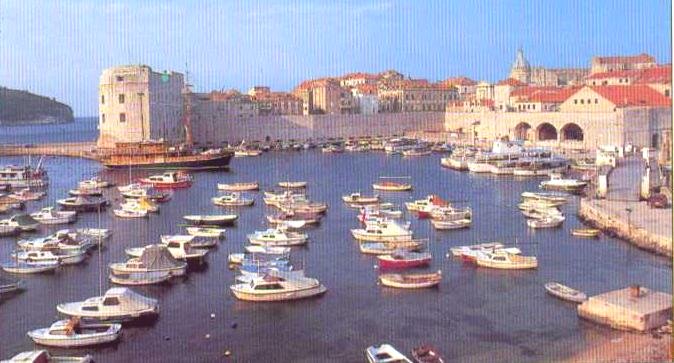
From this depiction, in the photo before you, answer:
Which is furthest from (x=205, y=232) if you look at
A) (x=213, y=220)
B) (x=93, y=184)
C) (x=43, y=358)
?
(x=93, y=184)

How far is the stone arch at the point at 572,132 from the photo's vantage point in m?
22.0

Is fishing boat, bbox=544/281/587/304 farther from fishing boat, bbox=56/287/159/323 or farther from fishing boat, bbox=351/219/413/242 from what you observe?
fishing boat, bbox=56/287/159/323

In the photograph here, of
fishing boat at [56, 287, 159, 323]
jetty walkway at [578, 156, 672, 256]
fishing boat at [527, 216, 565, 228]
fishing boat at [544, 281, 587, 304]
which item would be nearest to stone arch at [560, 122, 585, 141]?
jetty walkway at [578, 156, 672, 256]

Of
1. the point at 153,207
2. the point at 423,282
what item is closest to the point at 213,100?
the point at 153,207

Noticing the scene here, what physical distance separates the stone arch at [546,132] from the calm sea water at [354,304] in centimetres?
1096

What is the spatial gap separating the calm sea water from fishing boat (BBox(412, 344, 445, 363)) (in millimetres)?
143

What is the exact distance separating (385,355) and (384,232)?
424 cm

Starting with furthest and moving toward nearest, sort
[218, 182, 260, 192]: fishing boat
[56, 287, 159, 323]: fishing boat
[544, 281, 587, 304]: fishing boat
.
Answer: [218, 182, 260, 192]: fishing boat → [544, 281, 587, 304]: fishing boat → [56, 287, 159, 323]: fishing boat

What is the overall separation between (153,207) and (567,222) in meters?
6.32

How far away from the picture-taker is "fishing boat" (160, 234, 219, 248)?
952cm

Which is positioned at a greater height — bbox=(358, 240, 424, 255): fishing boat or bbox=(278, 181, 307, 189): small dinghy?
bbox=(278, 181, 307, 189): small dinghy

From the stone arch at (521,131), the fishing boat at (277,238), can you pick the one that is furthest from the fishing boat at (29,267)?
the stone arch at (521,131)

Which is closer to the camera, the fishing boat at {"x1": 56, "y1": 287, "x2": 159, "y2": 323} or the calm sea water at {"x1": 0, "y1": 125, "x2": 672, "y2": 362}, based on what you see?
the calm sea water at {"x1": 0, "y1": 125, "x2": 672, "y2": 362}

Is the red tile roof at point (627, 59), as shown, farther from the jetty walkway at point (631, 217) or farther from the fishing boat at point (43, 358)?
the fishing boat at point (43, 358)
